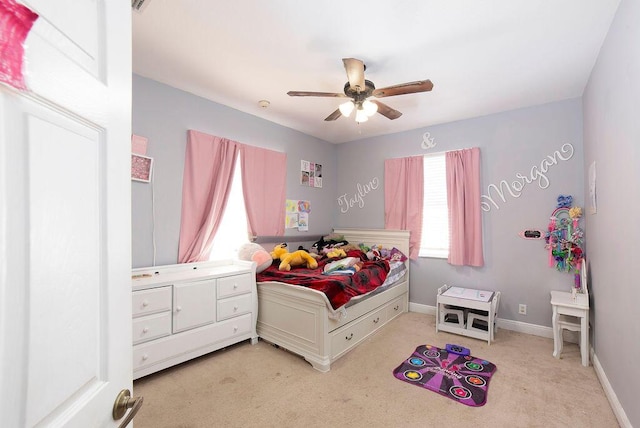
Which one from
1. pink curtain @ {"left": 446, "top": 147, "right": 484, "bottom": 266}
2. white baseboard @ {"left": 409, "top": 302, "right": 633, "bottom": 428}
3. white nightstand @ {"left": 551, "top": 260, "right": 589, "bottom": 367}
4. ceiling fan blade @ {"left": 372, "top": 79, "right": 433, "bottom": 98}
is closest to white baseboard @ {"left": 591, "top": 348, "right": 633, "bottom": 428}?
white baseboard @ {"left": 409, "top": 302, "right": 633, "bottom": 428}

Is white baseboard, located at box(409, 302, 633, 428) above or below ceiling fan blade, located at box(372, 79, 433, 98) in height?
below

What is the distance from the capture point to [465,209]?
369 cm

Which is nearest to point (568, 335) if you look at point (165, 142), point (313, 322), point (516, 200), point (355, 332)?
point (516, 200)

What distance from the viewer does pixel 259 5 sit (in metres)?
1.83

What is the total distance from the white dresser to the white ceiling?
6.13 feet

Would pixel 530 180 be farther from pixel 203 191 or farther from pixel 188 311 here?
pixel 188 311

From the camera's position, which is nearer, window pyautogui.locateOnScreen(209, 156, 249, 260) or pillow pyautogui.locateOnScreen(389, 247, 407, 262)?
window pyautogui.locateOnScreen(209, 156, 249, 260)

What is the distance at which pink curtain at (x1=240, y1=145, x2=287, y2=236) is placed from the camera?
3.59m

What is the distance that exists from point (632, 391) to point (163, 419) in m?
2.84

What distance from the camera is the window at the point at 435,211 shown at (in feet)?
12.9

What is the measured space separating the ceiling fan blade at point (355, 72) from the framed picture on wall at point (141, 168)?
200 cm

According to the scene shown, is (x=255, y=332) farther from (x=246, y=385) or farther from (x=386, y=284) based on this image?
(x=386, y=284)

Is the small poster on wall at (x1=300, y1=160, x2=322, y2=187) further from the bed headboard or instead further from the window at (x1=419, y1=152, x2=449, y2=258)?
the window at (x1=419, y1=152, x2=449, y2=258)

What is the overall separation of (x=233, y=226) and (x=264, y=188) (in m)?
0.64
